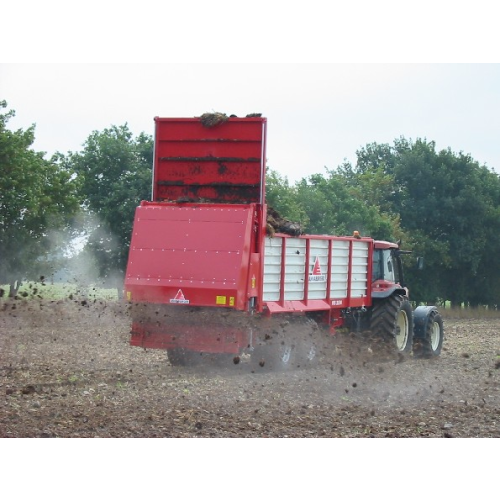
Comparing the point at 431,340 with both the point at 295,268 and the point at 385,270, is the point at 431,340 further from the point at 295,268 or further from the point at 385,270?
the point at 295,268

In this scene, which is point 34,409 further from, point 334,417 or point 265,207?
point 265,207

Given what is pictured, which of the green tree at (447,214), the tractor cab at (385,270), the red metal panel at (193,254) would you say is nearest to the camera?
the red metal panel at (193,254)

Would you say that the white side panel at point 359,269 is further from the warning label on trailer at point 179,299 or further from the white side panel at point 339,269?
the warning label on trailer at point 179,299

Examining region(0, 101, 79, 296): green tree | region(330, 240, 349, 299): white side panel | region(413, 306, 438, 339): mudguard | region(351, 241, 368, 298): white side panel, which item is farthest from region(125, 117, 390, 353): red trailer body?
region(0, 101, 79, 296): green tree

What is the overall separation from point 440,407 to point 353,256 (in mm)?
5234

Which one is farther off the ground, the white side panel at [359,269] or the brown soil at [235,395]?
the white side panel at [359,269]

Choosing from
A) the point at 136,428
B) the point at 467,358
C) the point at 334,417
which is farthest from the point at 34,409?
the point at 467,358

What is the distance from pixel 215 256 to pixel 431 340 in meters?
6.65

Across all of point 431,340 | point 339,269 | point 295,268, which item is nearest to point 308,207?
point 431,340

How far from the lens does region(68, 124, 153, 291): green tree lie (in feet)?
94.4

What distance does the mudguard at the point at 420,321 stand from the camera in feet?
59.6

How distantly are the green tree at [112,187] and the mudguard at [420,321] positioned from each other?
11.5 metres

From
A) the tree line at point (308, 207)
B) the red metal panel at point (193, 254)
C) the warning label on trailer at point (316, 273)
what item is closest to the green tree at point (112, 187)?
the tree line at point (308, 207)

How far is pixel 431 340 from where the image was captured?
1836 cm
